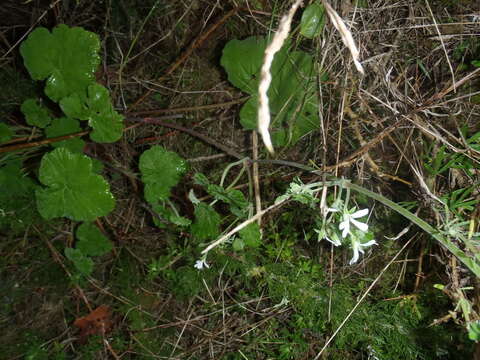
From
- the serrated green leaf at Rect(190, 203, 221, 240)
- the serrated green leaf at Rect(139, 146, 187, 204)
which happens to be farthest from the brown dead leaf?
the serrated green leaf at Rect(190, 203, 221, 240)

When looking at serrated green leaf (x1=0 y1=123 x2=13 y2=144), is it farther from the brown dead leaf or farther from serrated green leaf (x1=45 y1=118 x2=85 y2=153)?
the brown dead leaf

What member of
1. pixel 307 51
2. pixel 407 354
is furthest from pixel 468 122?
pixel 407 354

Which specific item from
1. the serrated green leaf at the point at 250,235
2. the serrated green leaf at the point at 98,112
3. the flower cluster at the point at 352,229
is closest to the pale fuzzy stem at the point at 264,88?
the flower cluster at the point at 352,229

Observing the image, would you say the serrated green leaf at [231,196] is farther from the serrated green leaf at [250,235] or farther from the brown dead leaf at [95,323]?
the brown dead leaf at [95,323]

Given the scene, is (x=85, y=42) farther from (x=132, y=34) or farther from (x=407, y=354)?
(x=407, y=354)

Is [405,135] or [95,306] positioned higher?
[405,135]

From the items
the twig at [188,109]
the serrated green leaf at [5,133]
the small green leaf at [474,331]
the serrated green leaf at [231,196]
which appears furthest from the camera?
the twig at [188,109]

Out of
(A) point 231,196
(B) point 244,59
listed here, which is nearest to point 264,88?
(A) point 231,196
